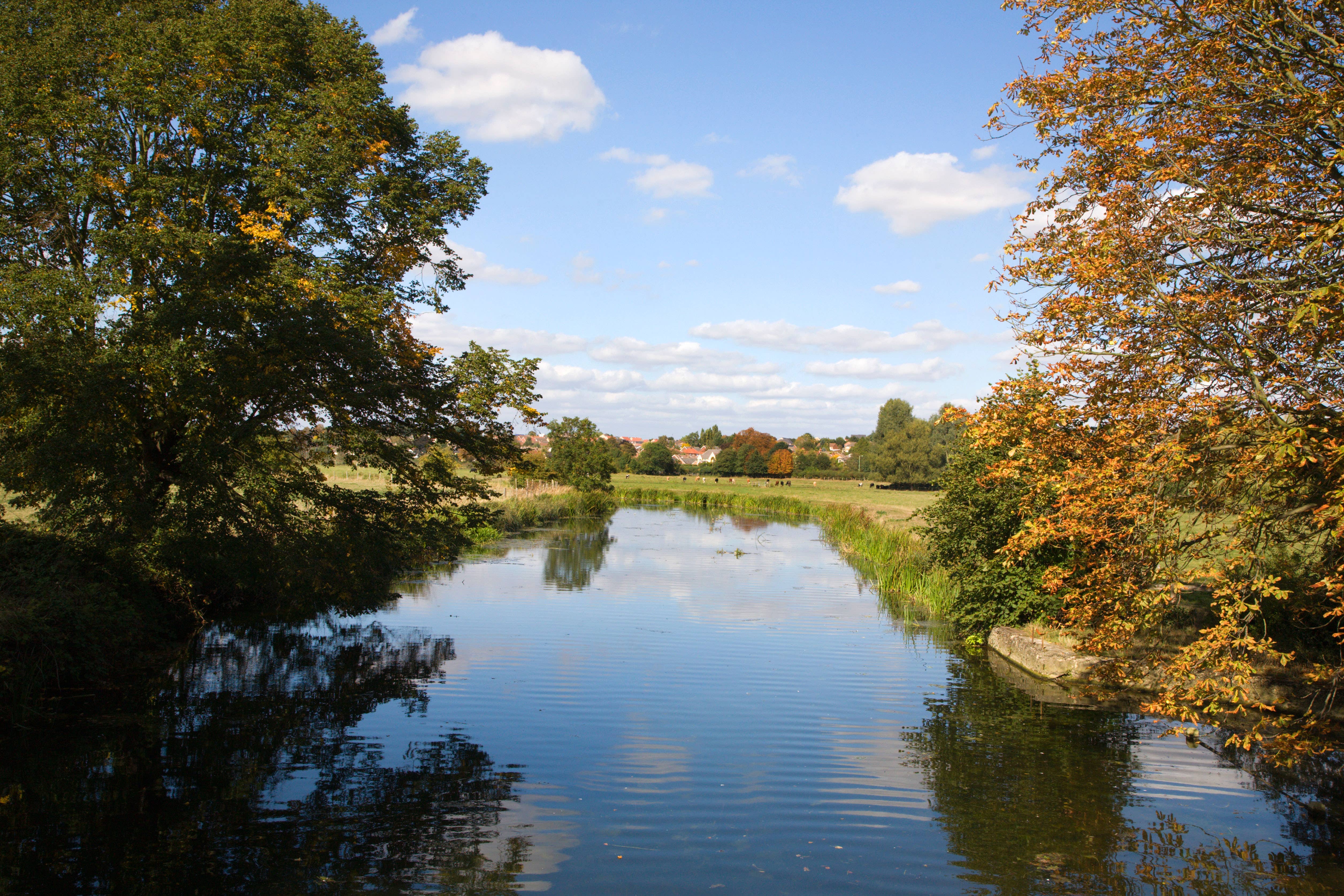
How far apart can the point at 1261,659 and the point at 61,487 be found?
52.1ft

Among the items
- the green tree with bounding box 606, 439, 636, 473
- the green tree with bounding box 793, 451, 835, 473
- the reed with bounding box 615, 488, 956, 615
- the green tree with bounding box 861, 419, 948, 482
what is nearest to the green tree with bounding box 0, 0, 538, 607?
the reed with bounding box 615, 488, 956, 615

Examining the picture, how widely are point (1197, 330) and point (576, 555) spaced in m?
23.2

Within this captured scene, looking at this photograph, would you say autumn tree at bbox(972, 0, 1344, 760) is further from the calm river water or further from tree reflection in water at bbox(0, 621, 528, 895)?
tree reflection in water at bbox(0, 621, 528, 895)

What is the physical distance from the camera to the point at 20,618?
356 inches

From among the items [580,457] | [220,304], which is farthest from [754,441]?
[220,304]

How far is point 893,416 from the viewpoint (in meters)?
136

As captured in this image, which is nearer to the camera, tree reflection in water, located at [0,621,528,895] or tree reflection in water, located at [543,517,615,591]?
tree reflection in water, located at [0,621,528,895]

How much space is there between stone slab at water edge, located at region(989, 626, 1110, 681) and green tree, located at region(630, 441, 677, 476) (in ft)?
344

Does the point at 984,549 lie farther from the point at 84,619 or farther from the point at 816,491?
the point at 816,491

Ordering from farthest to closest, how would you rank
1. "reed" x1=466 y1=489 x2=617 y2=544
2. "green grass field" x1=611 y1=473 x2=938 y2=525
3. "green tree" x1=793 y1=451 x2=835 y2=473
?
"green tree" x1=793 y1=451 x2=835 y2=473 → "green grass field" x1=611 y1=473 x2=938 y2=525 → "reed" x1=466 y1=489 x2=617 y2=544

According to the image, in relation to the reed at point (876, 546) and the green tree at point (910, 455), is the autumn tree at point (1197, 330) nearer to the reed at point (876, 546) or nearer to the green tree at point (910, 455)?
the reed at point (876, 546)

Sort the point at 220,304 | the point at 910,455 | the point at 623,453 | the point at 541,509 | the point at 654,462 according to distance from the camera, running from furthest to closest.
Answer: the point at 623,453 → the point at 654,462 → the point at 910,455 → the point at 541,509 → the point at 220,304

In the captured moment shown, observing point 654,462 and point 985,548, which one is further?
point 654,462

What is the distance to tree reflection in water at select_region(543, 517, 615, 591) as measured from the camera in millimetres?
22203
